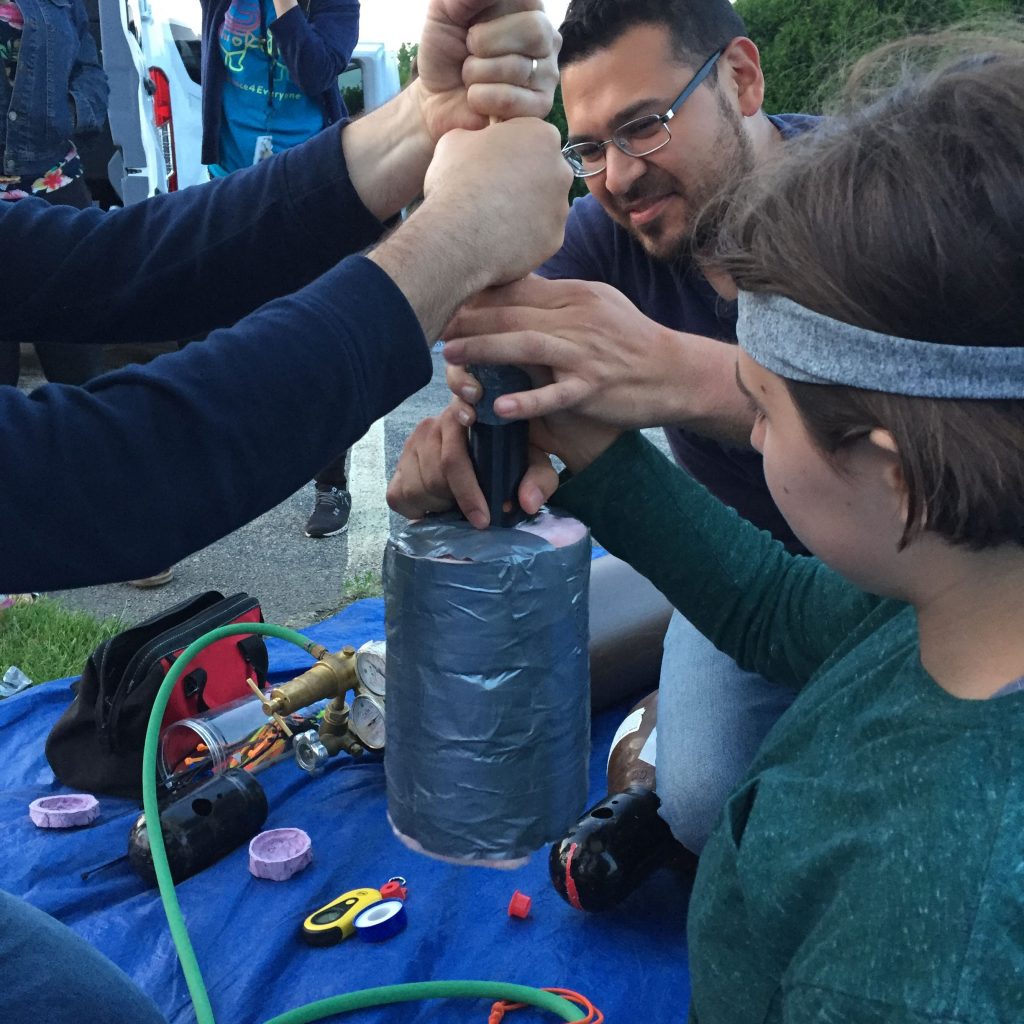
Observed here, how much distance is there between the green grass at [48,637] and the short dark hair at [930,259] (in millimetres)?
2204

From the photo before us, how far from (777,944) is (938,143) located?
0.66 metres

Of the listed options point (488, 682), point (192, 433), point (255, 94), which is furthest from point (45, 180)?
point (192, 433)

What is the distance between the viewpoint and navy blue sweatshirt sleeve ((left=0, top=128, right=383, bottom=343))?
1.46 m

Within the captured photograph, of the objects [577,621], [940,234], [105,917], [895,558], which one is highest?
[940,234]

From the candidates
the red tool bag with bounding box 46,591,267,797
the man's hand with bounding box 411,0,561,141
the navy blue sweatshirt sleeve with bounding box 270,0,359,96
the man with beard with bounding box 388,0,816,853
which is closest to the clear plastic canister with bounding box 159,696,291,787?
the red tool bag with bounding box 46,591,267,797

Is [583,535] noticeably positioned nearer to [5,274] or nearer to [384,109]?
[384,109]

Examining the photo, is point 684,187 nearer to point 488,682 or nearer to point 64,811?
point 488,682

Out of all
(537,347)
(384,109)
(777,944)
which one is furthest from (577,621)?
(384,109)

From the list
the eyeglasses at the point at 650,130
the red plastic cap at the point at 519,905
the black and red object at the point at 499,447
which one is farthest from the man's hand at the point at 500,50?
the red plastic cap at the point at 519,905

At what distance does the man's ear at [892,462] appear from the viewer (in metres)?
0.75

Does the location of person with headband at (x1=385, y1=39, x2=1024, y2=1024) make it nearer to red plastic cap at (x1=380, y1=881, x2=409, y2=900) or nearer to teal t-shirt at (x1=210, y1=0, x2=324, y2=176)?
red plastic cap at (x1=380, y1=881, x2=409, y2=900)

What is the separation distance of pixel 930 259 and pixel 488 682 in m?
0.93

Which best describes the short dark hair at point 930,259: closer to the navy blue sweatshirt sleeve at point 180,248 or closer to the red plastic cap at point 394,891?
the navy blue sweatshirt sleeve at point 180,248

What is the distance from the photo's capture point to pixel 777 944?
0.87 metres
